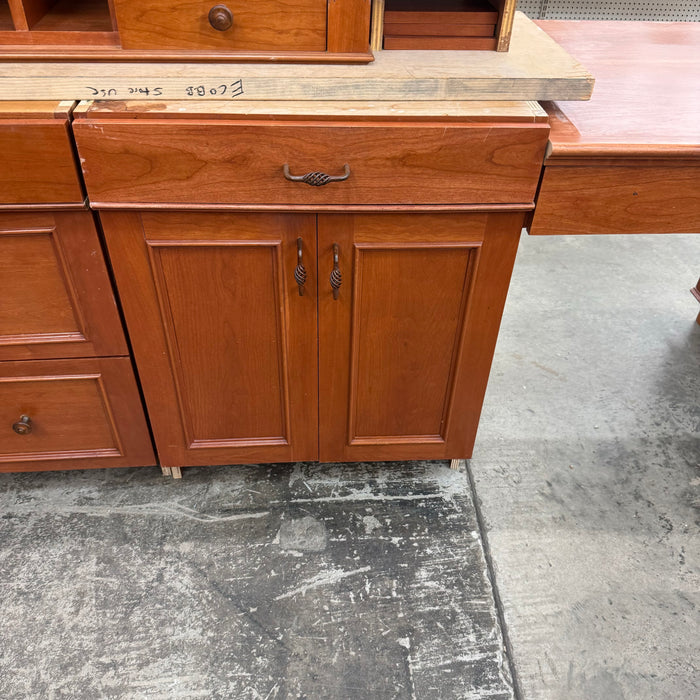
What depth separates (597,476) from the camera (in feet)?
5.44

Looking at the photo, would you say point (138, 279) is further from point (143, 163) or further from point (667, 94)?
point (667, 94)

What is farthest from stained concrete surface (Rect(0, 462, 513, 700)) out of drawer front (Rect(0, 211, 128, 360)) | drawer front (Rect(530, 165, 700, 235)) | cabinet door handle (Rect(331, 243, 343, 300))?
drawer front (Rect(530, 165, 700, 235))

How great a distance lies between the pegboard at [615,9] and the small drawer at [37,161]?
268 centimetres

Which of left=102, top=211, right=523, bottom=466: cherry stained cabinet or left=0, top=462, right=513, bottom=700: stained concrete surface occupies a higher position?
left=102, top=211, right=523, bottom=466: cherry stained cabinet

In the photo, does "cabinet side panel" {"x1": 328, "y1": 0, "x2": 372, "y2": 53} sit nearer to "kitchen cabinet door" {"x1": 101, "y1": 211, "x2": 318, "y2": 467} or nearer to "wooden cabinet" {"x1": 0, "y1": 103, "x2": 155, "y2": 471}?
"kitchen cabinet door" {"x1": 101, "y1": 211, "x2": 318, "y2": 467}

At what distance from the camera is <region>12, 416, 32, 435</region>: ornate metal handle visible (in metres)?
1.38

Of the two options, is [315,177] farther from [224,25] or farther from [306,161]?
[224,25]

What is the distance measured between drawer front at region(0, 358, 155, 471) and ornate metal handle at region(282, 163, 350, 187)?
1.85 feet

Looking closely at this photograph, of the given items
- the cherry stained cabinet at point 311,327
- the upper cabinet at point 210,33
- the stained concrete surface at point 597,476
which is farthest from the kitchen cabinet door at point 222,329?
the stained concrete surface at point 597,476

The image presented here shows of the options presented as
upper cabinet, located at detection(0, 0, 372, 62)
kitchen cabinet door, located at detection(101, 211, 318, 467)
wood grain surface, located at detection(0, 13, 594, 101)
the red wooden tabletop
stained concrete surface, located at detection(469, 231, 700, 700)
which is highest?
upper cabinet, located at detection(0, 0, 372, 62)

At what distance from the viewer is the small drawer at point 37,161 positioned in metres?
0.99

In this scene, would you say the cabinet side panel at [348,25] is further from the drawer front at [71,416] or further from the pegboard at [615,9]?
the pegboard at [615,9]

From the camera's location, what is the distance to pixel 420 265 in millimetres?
1198

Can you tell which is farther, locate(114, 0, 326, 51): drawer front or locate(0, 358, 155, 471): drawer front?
locate(0, 358, 155, 471): drawer front
